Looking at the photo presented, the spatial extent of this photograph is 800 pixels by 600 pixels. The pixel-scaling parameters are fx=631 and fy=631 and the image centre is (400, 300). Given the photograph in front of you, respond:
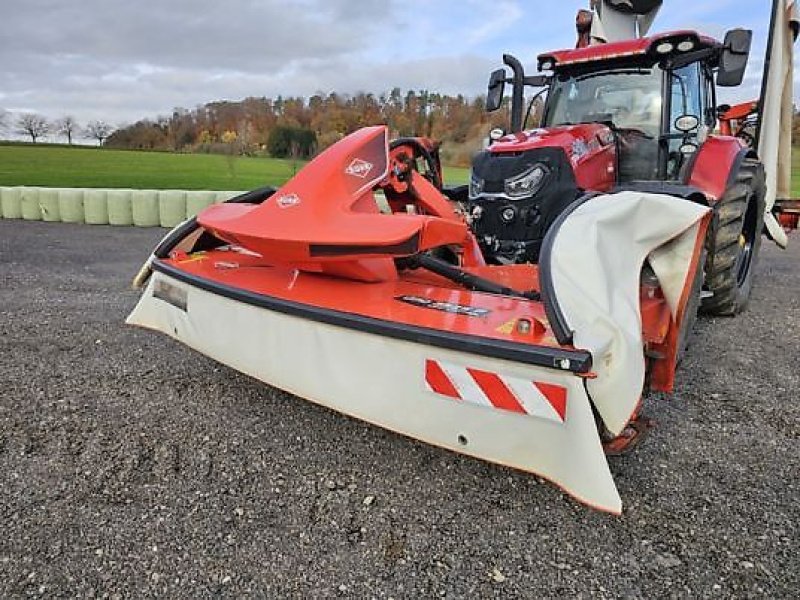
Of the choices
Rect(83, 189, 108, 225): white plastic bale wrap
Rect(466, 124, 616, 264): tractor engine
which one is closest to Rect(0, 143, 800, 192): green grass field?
Rect(83, 189, 108, 225): white plastic bale wrap

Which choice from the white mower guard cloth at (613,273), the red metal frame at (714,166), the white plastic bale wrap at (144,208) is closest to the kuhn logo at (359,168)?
the white mower guard cloth at (613,273)

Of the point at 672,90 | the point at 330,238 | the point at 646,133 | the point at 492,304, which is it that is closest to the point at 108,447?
the point at 330,238

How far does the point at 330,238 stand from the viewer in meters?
2.54

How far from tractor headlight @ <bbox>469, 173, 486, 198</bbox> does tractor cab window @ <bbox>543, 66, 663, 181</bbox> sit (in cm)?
100

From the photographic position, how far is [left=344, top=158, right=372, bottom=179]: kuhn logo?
9.48 ft

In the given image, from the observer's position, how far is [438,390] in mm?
2189

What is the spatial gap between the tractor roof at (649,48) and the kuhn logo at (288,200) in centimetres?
281

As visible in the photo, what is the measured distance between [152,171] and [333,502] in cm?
2799

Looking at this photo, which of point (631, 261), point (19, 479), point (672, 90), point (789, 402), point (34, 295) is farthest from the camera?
point (34, 295)

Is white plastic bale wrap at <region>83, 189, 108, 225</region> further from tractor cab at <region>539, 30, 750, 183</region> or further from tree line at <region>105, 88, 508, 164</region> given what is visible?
tractor cab at <region>539, 30, 750, 183</region>

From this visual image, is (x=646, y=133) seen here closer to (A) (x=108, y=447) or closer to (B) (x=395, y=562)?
(B) (x=395, y=562)

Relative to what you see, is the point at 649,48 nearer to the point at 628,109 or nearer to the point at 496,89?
the point at 628,109

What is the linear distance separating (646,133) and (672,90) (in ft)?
1.11

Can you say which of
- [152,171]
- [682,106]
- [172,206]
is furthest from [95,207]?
[152,171]
